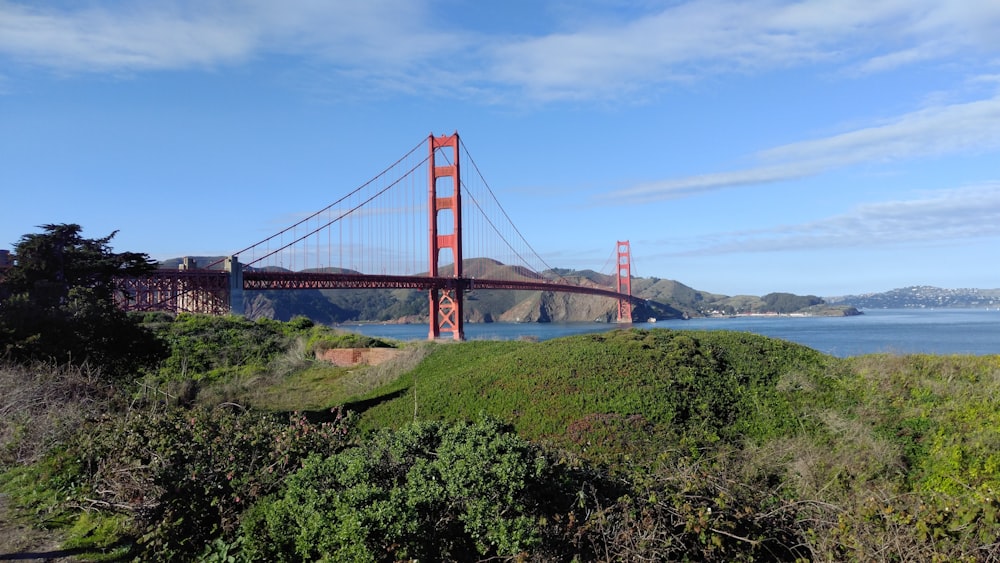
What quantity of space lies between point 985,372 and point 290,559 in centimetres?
1072

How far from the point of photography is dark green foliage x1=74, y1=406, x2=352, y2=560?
16.9 ft

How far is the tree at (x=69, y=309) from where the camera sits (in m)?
11.1

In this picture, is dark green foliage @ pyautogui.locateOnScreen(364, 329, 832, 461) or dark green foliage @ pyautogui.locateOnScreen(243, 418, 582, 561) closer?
dark green foliage @ pyautogui.locateOnScreen(243, 418, 582, 561)

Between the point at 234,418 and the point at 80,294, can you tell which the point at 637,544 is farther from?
the point at 80,294

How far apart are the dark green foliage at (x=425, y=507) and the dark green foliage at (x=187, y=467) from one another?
1.76ft

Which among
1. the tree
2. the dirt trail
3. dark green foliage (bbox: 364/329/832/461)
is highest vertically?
the tree

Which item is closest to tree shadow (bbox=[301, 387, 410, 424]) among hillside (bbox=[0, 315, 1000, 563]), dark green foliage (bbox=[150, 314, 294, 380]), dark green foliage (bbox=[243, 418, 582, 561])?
hillside (bbox=[0, 315, 1000, 563])

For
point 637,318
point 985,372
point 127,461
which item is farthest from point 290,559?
point 637,318

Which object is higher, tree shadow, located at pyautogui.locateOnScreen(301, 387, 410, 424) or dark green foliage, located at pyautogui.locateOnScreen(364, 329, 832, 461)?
dark green foliage, located at pyautogui.locateOnScreen(364, 329, 832, 461)

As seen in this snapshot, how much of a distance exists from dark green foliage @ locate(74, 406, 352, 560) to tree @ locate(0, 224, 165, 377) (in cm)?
551

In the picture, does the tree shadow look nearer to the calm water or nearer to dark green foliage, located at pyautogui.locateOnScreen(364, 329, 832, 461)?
dark green foliage, located at pyautogui.locateOnScreen(364, 329, 832, 461)

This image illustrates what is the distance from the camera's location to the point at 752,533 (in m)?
4.55

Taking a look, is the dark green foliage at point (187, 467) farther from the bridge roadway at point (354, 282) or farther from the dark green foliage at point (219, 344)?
the bridge roadway at point (354, 282)

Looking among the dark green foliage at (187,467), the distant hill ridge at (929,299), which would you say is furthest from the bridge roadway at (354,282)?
the distant hill ridge at (929,299)
